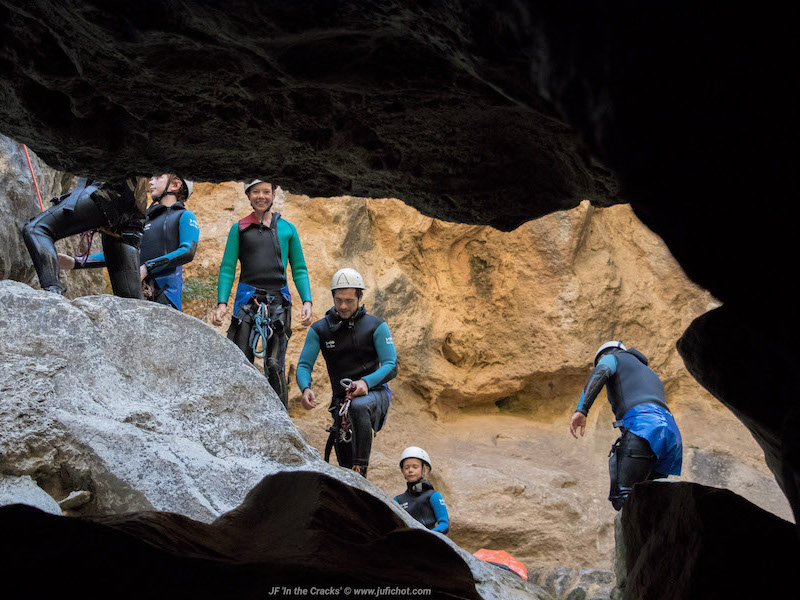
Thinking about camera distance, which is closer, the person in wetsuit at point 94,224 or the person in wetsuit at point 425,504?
the person in wetsuit at point 94,224

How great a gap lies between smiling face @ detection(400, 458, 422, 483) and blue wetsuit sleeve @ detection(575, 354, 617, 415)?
4.34 feet

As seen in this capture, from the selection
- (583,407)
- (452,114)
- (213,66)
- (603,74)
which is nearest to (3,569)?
(213,66)

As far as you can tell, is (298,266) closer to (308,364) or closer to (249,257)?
(249,257)

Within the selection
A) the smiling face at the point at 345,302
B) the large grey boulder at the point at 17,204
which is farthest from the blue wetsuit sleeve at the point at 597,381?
the large grey boulder at the point at 17,204

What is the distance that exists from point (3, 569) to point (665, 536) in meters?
1.97

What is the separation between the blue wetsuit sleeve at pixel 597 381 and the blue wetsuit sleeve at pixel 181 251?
129 inches

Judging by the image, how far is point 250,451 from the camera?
431 centimetres

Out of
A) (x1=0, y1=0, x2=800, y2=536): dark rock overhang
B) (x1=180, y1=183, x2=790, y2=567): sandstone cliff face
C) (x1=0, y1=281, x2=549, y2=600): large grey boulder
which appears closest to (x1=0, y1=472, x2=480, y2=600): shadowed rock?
(x1=0, y1=281, x2=549, y2=600): large grey boulder

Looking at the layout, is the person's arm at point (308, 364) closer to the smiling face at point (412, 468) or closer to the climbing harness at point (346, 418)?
the climbing harness at point (346, 418)

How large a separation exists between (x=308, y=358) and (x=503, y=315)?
18.4 feet

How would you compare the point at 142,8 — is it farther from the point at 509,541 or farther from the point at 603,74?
the point at 509,541

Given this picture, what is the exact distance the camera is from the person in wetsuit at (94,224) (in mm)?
5395

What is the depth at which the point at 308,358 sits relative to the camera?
6.20 meters

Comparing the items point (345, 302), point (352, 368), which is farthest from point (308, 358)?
point (345, 302)
